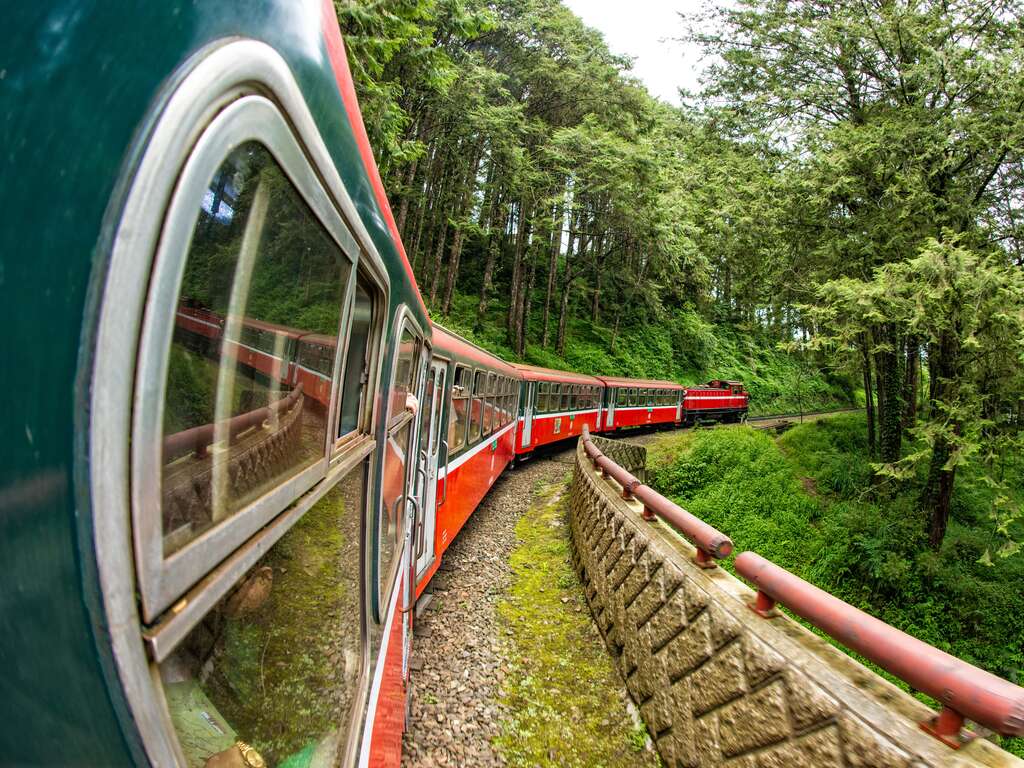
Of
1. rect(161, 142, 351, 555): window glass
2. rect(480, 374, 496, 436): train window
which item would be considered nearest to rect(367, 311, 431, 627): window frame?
rect(161, 142, 351, 555): window glass

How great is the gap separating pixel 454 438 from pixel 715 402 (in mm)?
22396

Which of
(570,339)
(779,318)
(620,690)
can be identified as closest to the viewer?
(620,690)

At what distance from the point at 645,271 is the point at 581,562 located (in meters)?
24.8

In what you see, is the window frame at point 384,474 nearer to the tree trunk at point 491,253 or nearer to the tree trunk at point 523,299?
the tree trunk at point 491,253

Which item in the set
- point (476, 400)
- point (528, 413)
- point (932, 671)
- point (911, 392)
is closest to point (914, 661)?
point (932, 671)

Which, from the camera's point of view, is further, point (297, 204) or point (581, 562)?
point (581, 562)

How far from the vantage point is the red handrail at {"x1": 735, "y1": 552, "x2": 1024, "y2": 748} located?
1.79 m

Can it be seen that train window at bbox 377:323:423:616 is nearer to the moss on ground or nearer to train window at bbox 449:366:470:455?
the moss on ground

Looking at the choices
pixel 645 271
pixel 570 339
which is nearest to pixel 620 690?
pixel 570 339

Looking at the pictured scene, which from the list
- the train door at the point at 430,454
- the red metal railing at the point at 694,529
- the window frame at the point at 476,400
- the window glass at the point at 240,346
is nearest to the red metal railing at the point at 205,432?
the window glass at the point at 240,346

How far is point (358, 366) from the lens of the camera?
1931 millimetres

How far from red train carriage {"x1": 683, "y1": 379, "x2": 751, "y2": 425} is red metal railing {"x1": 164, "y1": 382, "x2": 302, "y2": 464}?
2547 cm

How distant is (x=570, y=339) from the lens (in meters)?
28.0

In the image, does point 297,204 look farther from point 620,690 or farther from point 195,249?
point 620,690
